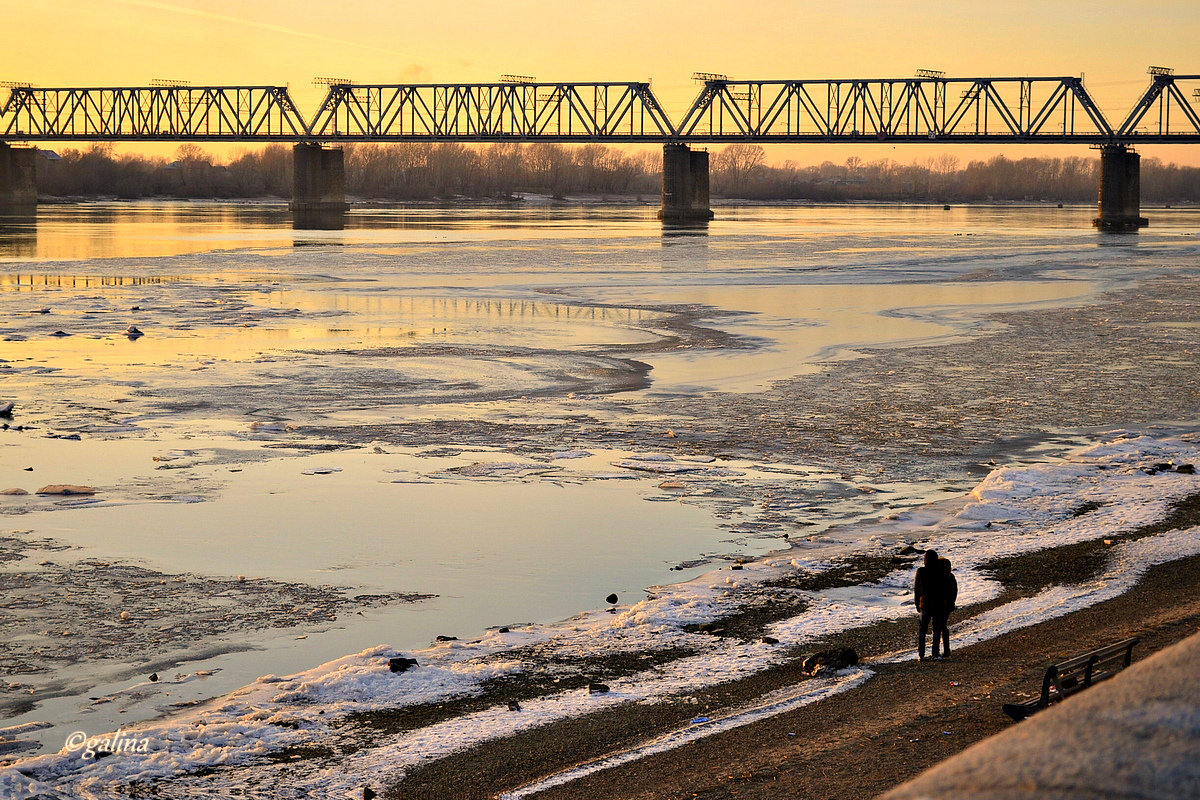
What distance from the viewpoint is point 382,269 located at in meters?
47.4

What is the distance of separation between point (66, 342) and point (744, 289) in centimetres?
2078

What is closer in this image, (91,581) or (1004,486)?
(91,581)

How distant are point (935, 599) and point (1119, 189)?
4318 inches

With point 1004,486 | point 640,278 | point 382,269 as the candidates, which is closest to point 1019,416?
point 1004,486

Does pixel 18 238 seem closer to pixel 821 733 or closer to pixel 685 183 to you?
pixel 685 183

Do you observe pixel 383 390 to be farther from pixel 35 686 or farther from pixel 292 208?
pixel 292 208

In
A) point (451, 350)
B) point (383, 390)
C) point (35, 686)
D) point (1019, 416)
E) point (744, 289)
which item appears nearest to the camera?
point (35, 686)

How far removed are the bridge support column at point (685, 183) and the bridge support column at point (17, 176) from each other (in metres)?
72.9

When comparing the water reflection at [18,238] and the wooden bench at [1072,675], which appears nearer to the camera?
the wooden bench at [1072,675]

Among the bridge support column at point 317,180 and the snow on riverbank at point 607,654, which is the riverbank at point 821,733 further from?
the bridge support column at point 317,180

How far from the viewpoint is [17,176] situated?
14875cm

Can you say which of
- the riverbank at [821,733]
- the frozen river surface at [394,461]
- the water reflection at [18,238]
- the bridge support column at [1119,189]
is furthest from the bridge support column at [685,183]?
the riverbank at [821,733]

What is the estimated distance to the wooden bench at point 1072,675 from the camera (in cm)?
669

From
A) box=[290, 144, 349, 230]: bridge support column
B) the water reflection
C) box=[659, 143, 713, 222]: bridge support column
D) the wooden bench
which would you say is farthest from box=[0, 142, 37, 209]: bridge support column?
the wooden bench
